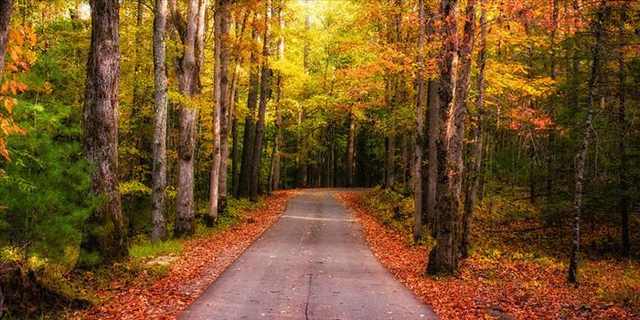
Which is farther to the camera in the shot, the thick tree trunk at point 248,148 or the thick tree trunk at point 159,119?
the thick tree trunk at point 248,148

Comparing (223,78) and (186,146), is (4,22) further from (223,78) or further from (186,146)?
(223,78)

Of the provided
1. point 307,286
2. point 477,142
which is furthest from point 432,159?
point 307,286

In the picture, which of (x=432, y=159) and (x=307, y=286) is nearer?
(x=307, y=286)

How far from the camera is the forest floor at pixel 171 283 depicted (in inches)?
339

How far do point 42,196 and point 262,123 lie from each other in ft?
Answer: 72.7

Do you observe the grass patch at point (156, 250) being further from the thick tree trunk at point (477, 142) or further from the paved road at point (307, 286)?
the thick tree trunk at point (477, 142)

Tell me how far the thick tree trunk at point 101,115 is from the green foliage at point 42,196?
3.44 feet

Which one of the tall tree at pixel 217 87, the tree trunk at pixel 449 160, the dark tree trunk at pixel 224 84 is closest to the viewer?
the tree trunk at pixel 449 160

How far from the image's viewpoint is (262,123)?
30641 millimetres

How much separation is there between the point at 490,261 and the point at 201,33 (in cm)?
1231

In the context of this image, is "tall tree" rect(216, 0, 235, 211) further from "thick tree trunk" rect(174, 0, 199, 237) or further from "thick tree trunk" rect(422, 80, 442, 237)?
"thick tree trunk" rect(422, 80, 442, 237)

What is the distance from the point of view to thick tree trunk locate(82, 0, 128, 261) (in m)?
10.8

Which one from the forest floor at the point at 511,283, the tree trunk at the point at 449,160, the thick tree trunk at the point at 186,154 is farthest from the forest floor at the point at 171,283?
the tree trunk at the point at 449,160

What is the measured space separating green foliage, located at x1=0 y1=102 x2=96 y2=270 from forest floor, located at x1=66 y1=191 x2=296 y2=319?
1.18m
